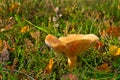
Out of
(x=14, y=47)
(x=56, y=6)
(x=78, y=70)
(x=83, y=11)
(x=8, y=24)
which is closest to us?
(x=78, y=70)

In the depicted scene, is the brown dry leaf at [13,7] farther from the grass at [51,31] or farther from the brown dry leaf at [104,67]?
the brown dry leaf at [104,67]

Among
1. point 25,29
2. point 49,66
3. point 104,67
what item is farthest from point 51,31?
point 104,67

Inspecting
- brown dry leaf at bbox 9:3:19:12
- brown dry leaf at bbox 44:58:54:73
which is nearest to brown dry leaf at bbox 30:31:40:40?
brown dry leaf at bbox 44:58:54:73

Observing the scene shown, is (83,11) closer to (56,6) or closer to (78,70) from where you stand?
(56,6)

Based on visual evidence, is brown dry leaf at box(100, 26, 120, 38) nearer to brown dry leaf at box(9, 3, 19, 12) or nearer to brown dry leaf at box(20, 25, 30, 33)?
brown dry leaf at box(20, 25, 30, 33)

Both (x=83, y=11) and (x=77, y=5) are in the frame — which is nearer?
(x=83, y=11)

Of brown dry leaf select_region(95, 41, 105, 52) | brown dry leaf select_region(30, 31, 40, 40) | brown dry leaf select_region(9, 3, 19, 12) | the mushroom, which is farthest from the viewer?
Answer: brown dry leaf select_region(9, 3, 19, 12)

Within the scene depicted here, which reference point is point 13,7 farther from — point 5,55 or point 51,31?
point 5,55

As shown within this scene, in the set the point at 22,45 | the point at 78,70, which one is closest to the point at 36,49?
the point at 22,45
